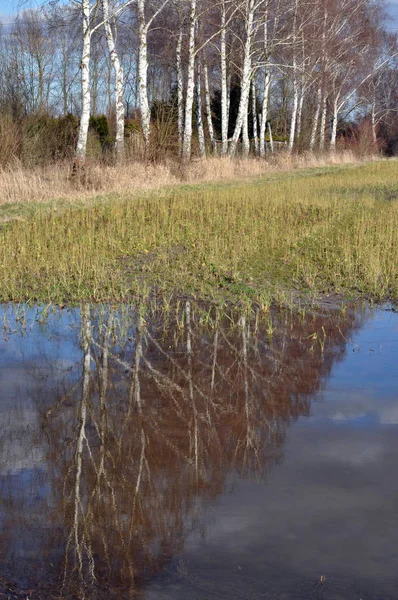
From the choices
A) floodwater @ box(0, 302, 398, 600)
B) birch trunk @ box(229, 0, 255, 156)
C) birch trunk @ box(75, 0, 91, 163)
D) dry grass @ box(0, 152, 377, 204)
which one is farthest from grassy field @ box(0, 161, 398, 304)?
birch trunk @ box(229, 0, 255, 156)

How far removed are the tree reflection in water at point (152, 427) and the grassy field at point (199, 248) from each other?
1211 millimetres

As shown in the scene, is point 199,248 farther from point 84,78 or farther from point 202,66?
point 202,66

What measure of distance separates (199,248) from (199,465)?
6.50 meters

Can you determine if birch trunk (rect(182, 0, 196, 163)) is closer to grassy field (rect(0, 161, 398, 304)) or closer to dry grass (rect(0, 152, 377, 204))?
dry grass (rect(0, 152, 377, 204))

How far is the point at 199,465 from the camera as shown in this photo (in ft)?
13.0

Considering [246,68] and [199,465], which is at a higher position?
[246,68]

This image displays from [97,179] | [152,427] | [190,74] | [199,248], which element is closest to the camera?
[152,427]

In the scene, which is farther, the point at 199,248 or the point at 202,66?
the point at 202,66

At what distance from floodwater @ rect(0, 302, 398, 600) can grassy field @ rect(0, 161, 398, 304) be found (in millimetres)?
1822


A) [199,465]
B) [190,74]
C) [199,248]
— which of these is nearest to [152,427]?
[199,465]

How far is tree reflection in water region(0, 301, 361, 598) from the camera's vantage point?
320 centimetres

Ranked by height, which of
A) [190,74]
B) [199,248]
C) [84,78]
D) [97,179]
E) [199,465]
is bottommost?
[199,465]

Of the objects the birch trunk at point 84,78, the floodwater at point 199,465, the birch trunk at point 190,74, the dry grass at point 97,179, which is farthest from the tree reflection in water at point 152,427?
the birch trunk at point 190,74

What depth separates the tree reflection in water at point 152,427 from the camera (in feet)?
10.5
